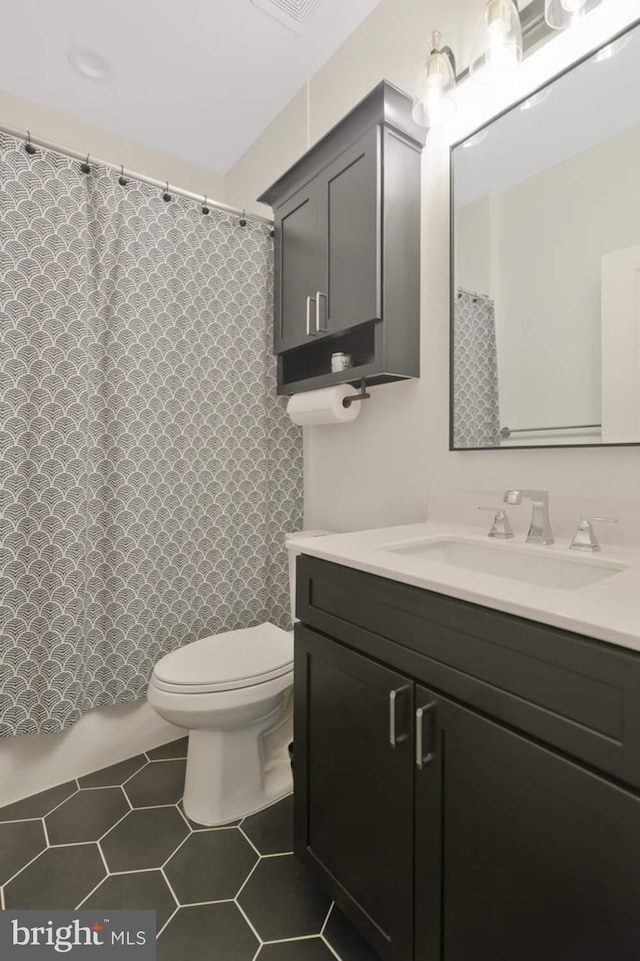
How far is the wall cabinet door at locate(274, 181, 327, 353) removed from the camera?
161 centimetres

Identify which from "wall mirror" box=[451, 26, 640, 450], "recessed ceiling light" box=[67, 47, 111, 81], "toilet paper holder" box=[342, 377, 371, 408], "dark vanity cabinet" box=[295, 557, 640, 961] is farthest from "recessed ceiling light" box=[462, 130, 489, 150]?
"recessed ceiling light" box=[67, 47, 111, 81]

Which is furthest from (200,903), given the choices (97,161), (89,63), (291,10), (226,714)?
(89,63)

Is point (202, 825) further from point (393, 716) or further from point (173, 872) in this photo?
point (393, 716)

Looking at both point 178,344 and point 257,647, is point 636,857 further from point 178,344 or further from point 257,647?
point 178,344

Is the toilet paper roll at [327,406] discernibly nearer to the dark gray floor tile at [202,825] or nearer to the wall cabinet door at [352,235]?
the wall cabinet door at [352,235]

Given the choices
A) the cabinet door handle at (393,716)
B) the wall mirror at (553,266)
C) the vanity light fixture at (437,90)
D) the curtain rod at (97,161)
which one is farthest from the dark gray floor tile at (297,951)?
the curtain rod at (97,161)

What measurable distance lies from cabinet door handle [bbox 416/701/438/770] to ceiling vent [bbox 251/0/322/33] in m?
2.15

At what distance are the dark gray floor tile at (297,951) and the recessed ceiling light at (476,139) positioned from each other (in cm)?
205

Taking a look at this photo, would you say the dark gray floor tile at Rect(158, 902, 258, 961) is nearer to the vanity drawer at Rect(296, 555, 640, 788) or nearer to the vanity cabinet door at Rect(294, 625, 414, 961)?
A: the vanity cabinet door at Rect(294, 625, 414, 961)

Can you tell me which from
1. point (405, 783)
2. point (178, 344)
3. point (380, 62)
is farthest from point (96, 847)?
point (380, 62)

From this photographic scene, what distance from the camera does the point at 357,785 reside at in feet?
3.12

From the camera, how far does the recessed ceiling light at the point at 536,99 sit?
1140 mm

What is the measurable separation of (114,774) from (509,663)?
63.6 inches

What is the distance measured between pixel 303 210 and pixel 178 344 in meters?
0.67
